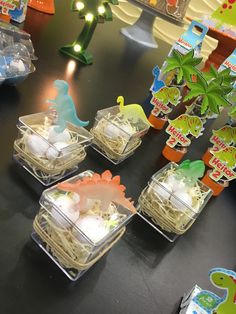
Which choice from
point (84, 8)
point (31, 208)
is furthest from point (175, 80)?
point (31, 208)

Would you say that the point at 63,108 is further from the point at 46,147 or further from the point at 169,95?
the point at 169,95

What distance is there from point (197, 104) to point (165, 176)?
0.76 ft

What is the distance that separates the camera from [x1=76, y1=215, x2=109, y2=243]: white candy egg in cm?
51

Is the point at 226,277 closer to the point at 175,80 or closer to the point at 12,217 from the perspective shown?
the point at 12,217

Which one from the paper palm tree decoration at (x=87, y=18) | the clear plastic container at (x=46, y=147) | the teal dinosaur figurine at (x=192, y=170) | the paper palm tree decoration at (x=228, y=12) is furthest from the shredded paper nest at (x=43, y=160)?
the paper palm tree decoration at (x=228, y=12)

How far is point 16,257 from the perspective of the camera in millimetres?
522

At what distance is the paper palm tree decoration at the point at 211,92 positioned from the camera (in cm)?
77

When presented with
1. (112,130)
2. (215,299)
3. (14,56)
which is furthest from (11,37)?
(215,299)

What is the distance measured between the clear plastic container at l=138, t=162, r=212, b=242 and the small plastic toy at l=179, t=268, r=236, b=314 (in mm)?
145

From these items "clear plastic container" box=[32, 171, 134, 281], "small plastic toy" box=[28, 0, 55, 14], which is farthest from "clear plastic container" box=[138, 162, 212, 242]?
"small plastic toy" box=[28, 0, 55, 14]

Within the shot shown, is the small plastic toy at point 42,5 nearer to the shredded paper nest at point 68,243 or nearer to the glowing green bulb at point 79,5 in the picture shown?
the glowing green bulb at point 79,5

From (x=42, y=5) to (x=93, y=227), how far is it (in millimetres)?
1210

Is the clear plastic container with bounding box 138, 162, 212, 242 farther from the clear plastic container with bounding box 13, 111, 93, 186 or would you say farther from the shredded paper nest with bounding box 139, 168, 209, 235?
the clear plastic container with bounding box 13, 111, 93, 186

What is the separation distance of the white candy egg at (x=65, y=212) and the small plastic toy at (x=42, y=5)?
1142 millimetres
